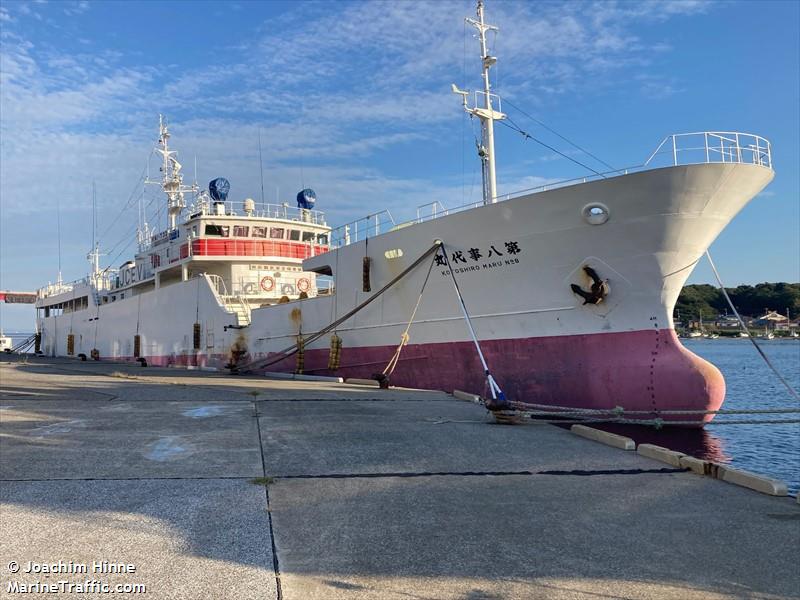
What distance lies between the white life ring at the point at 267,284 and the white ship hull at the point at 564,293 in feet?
25.8

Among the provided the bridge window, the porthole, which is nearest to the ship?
the porthole

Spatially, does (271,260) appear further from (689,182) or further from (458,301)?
(689,182)

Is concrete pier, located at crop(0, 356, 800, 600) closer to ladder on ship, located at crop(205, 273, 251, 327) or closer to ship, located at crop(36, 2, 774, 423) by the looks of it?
ship, located at crop(36, 2, 774, 423)

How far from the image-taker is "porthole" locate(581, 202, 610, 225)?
35.5ft

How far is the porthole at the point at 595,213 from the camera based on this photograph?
35.5 ft

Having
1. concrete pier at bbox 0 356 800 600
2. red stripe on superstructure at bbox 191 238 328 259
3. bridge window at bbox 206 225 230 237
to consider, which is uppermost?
bridge window at bbox 206 225 230 237

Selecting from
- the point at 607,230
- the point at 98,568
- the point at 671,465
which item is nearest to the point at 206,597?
the point at 98,568

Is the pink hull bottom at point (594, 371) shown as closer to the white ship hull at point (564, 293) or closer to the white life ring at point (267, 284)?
the white ship hull at point (564, 293)

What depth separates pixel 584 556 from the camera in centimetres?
369

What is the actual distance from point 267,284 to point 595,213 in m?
14.4

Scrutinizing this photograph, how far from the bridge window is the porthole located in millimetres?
15704

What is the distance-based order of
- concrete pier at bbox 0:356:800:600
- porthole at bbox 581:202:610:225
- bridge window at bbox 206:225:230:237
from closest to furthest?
concrete pier at bbox 0:356:800:600
porthole at bbox 581:202:610:225
bridge window at bbox 206:225:230:237

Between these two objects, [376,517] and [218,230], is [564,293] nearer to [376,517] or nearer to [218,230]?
[376,517]

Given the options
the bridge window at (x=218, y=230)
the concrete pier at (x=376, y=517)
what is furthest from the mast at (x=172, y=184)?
the concrete pier at (x=376, y=517)
